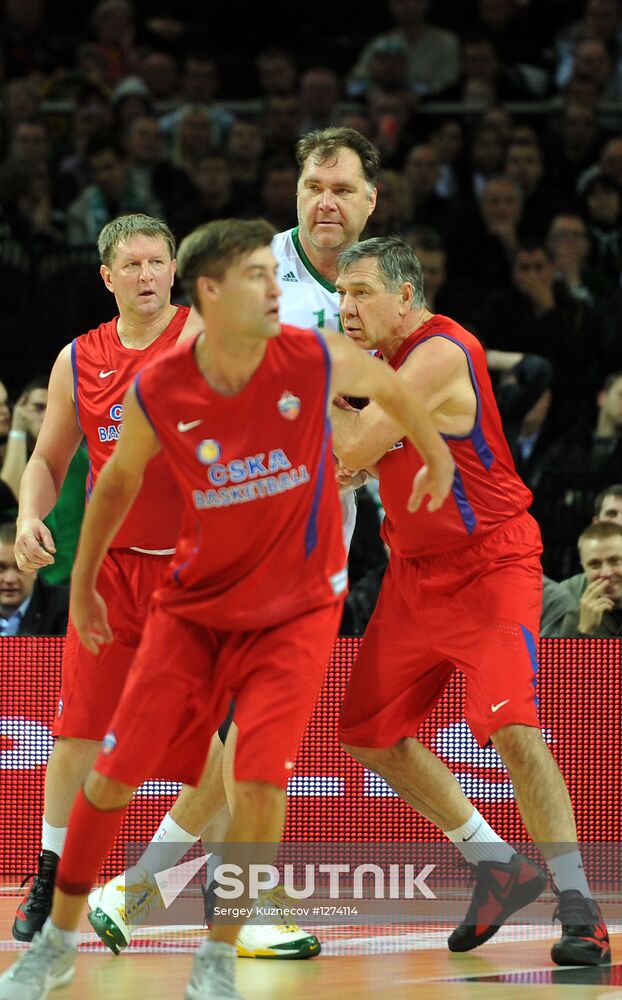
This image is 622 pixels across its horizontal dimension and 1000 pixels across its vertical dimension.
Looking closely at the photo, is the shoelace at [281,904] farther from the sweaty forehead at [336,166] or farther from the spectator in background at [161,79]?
the spectator in background at [161,79]

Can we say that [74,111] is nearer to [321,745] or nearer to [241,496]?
[321,745]

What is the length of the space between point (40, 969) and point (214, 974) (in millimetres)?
454

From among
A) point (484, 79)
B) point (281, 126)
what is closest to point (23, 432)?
point (281, 126)

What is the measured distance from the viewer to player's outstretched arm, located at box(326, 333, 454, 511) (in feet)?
13.4

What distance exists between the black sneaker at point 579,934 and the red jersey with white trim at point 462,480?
118 cm

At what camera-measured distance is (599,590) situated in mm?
6332

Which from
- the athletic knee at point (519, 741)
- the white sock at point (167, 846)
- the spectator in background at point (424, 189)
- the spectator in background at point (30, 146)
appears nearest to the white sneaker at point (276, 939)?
the white sock at point (167, 846)

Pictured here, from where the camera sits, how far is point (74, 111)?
454 inches

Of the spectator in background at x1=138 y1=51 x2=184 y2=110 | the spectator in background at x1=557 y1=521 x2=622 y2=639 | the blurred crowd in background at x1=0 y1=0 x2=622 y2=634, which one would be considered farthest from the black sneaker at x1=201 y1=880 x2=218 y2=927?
the spectator in background at x1=138 y1=51 x2=184 y2=110

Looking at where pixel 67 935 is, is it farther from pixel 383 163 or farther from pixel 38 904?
pixel 383 163

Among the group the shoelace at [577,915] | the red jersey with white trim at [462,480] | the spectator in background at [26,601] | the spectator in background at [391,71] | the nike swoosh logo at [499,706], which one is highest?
the spectator in background at [391,71]

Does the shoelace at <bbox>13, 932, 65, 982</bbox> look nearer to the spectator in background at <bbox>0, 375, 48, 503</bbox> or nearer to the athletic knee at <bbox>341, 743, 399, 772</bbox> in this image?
the athletic knee at <bbox>341, 743, 399, 772</bbox>

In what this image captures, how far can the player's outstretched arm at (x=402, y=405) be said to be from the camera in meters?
4.10

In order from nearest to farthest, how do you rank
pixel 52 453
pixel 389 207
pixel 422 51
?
pixel 52 453 → pixel 389 207 → pixel 422 51
